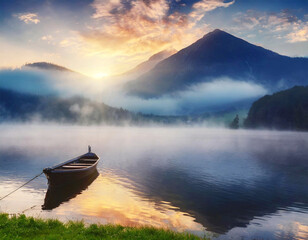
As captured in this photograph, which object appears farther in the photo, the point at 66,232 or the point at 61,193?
the point at 61,193

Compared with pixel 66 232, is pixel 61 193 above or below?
below

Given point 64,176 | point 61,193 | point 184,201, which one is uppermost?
point 64,176

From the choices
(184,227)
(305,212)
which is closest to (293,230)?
(305,212)

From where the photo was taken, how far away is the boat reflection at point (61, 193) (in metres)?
24.9

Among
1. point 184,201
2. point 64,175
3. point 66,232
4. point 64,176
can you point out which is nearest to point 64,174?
point 64,175

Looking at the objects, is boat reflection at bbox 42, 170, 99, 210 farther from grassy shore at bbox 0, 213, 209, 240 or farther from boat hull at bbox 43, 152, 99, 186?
grassy shore at bbox 0, 213, 209, 240

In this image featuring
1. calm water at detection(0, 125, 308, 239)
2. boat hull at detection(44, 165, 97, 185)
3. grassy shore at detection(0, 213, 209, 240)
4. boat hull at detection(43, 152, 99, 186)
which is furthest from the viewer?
boat hull at detection(44, 165, 97, 185)

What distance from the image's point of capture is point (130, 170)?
1753 inches

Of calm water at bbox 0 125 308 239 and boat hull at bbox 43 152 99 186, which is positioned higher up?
boat hull at bbox 43 152 99 186

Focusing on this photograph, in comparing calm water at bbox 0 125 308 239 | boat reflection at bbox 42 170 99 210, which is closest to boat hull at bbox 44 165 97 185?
boat reflection at bbox 42 170 99 210

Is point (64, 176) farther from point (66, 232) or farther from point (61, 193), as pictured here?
point (66, 232)

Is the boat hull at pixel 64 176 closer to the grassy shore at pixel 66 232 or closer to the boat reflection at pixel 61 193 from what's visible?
the boat reflection at pixel 61 193

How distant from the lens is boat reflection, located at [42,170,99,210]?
24870mm

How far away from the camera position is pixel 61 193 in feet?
92.9
